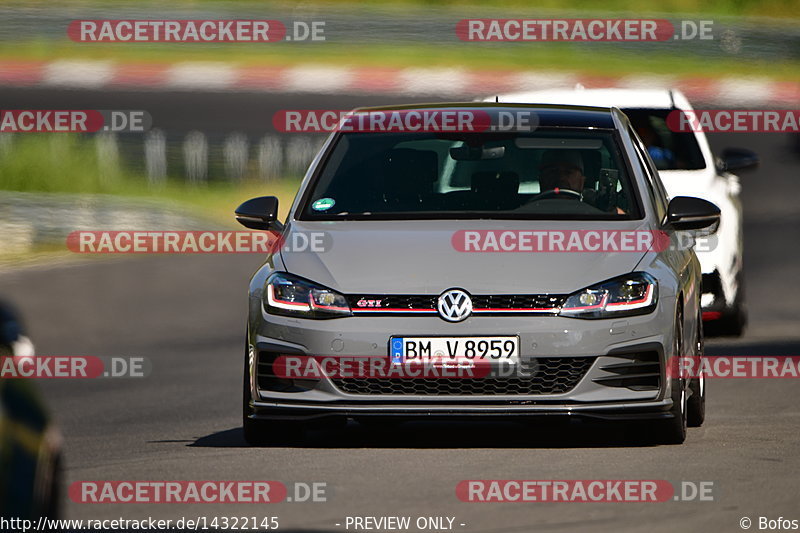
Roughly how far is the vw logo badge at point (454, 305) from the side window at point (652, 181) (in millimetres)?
1514

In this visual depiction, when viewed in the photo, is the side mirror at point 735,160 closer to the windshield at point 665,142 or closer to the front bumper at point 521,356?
the windshield at point 665,142

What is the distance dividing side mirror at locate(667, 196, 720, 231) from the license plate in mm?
1373

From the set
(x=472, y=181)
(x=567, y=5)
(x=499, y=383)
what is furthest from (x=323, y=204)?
(x=567, y=5)

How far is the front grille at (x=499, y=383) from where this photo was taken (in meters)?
8.65

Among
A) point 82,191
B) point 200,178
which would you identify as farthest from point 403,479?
point 200,178

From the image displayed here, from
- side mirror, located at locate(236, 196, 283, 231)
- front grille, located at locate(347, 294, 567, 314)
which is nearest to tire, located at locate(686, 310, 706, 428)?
front grille, located at locate(347, 294, 567, 314)

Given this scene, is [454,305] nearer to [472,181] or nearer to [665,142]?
[472,181]

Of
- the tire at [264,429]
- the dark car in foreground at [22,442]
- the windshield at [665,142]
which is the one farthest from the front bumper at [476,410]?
the windshield at [665,142]

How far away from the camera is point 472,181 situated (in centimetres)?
978

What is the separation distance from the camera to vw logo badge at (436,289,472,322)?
8625 millimetres

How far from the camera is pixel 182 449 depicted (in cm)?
928

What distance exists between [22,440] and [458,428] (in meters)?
5.26

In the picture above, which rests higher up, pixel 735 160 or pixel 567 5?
pixel 567 5

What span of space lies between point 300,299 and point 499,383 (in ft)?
3.23
